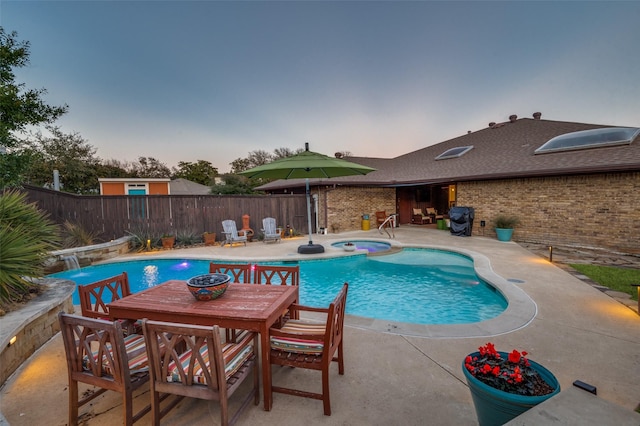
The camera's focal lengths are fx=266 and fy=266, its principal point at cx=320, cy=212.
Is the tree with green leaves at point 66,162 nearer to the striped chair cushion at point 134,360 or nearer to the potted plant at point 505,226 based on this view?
the striped chair cushion at point 134,360

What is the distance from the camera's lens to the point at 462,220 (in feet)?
35.2

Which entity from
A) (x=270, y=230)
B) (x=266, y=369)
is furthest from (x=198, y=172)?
(x=266, y=369)

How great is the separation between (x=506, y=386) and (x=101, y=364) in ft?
8.93

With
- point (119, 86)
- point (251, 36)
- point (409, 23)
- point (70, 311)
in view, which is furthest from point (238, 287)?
point (119, 86)

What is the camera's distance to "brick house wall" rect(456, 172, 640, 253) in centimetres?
778

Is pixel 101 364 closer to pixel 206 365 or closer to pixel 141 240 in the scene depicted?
pixel 206 365

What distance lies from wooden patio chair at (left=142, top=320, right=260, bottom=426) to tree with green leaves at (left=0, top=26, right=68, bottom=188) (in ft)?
15.0

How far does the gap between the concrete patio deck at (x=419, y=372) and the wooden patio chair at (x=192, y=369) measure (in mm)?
339

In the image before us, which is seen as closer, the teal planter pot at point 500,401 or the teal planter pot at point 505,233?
the teal planter pot at point 500,401

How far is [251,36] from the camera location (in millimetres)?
10016

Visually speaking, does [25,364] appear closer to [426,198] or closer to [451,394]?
[451,394]

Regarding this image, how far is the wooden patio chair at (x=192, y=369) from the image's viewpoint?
1.74m

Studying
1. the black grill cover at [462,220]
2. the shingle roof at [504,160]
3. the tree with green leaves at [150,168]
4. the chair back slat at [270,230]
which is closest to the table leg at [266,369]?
the chair back slat at [270,230]

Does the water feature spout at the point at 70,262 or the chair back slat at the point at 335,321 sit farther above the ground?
the chair back slat at the point at 335,321
